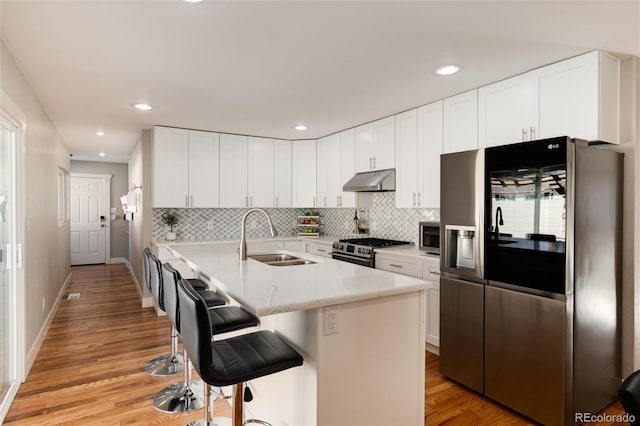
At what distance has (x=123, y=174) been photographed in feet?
30.1

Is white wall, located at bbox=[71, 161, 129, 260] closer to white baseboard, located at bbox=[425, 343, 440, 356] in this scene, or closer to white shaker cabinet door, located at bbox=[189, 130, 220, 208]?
white shaker cabinet door, located at bbox=[189, 130, 220, 208]

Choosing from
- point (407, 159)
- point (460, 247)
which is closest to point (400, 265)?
point (460, 247)

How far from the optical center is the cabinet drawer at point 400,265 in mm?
3545

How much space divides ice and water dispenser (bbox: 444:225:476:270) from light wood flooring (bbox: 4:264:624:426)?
38.4 inches

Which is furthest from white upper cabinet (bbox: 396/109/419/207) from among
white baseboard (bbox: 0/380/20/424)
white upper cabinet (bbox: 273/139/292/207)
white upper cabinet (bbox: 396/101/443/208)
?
white baseboard (bbox: 0/380/20/424)

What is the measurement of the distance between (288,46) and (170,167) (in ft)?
10.0

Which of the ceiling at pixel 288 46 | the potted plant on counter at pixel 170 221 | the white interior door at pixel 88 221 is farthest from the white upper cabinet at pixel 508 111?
the white interior door at pixel 88 221

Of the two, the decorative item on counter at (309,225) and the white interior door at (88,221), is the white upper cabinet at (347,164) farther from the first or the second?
the white interior door at (88,221)

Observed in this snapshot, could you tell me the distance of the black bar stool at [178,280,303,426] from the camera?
1.52m

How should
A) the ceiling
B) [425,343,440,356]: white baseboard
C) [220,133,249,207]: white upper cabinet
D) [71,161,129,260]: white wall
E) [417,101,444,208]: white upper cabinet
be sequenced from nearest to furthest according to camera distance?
the ceiling < [425,343,440,356]: white baseboard < [417,101,444,208]: white upper cabinet < [220,133,249,207]: white upper cabinet < [71,161,129,260]: white wall

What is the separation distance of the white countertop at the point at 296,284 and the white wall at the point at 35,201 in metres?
1.63

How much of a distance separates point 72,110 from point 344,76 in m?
3.14

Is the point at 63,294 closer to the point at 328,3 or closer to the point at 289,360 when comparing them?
the point at 289,360

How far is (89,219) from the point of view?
28.9 ft
